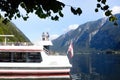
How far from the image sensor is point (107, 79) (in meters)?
80.5

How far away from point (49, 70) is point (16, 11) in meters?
37.1

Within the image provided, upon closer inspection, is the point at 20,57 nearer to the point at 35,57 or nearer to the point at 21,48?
the point at 21,48

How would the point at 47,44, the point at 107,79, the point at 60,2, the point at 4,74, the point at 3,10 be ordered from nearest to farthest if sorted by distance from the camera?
the point at 60,2, the point at 3,10, the point at 4,74, the point at 47,44, the point at 107,79

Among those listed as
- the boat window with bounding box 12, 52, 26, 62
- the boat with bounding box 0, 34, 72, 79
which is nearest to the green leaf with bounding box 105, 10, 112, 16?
the boat with bounding box 0, 34, 72, 79

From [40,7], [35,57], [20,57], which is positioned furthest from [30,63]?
[40,7]

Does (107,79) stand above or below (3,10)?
below

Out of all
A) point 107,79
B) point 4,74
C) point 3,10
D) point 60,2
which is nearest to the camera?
point 60,2

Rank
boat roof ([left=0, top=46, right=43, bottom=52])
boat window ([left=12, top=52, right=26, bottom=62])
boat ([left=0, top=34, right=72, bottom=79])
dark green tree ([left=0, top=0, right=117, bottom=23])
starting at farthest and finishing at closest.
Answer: boat window ([left=12, top=52, right=26, bottom=62])
boat roof ([left=0, top=46, right=43, bottom=52])
boat ([left=0, top=34, right=72, bottom=79])
dark green tree ([left=0, top=0, right=117, bottom=23])

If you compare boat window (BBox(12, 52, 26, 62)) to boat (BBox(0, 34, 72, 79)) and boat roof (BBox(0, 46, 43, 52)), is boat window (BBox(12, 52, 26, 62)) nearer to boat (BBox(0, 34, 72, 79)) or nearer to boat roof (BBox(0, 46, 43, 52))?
boat (BBox(0, 34, 72, 79))

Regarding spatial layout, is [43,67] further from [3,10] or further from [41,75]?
[3,10]

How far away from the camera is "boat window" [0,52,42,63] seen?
46.4 meters

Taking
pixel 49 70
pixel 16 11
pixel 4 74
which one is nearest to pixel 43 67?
pixel 49 70

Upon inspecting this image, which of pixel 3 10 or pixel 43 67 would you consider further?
pixel 43 67

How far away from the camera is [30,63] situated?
45875 millimetres
